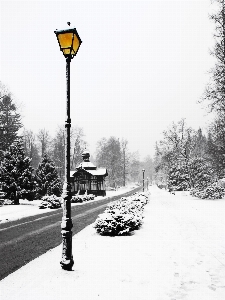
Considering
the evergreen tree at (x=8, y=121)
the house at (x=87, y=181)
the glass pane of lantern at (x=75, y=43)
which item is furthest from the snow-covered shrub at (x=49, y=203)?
the house at (x=87, y=181)

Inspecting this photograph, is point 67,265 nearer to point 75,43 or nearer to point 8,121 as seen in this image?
point 75,43

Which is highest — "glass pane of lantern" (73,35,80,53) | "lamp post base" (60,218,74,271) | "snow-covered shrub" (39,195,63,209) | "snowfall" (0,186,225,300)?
"glass pane of lantern" (73,35,80,53)

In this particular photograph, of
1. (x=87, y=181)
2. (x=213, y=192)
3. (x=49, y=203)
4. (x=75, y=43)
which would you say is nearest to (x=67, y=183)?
(x=75, y=43)

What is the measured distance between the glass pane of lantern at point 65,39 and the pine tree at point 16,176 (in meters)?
21.9

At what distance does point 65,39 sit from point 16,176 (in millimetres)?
22589

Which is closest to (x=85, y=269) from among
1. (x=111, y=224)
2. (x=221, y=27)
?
(x=111, y=224)

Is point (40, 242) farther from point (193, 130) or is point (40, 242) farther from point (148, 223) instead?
point (193, 130)

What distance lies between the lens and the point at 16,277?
5270mm

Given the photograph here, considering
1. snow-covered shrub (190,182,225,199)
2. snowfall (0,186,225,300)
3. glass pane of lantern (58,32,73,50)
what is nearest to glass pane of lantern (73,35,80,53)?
glass pane of lantern (58,32,73,50)

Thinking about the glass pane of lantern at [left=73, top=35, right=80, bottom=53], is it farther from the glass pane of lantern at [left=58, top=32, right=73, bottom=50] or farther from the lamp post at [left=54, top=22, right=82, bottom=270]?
the glass pane of lantern at [left=58, top=32, right=73, bottom=50]

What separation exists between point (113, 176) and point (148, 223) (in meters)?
63.1

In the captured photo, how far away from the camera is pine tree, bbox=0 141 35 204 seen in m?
25.3

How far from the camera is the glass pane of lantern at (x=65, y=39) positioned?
5.37 m

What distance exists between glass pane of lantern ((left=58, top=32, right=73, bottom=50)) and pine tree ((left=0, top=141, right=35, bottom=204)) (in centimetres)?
2193
